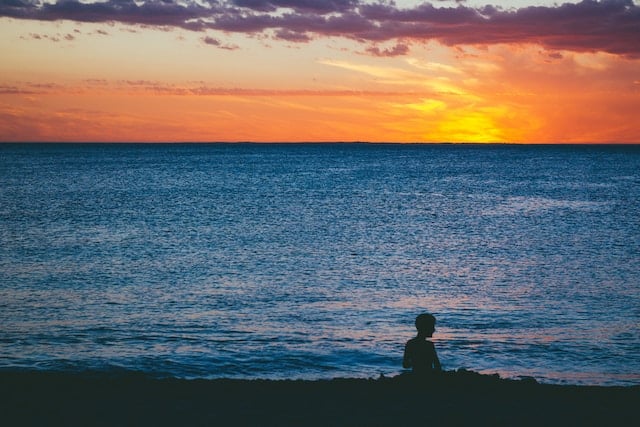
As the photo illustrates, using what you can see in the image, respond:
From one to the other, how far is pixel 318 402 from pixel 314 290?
54.5 feet

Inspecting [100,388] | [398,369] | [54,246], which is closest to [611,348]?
[398,369]

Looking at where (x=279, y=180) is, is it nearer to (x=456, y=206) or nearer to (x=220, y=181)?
(x=220, y=181)

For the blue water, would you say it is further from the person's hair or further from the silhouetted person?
the person's hair

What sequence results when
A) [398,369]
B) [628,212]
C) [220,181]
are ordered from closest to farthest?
[398,369] → [628,212] → [220,181]

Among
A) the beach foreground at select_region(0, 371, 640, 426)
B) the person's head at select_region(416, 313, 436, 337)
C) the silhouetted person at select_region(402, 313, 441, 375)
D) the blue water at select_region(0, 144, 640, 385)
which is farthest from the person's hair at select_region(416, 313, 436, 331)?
the blue water at select_region(0, 144, 640, 385)

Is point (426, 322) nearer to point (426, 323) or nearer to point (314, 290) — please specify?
point (426, 323)

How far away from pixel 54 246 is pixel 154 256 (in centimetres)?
742

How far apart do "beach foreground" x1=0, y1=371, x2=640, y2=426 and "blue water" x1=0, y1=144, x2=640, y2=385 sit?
3222mm

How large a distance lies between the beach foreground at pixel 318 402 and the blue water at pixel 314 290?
10.6 ft

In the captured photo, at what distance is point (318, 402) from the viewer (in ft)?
49.0

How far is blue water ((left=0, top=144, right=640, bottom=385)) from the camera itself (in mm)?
21328

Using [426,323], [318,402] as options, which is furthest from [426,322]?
[318,402]

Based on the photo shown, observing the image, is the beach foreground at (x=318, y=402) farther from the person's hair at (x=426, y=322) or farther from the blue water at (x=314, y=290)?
the blue water at (x=314, y=290)

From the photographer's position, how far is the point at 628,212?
218ft
